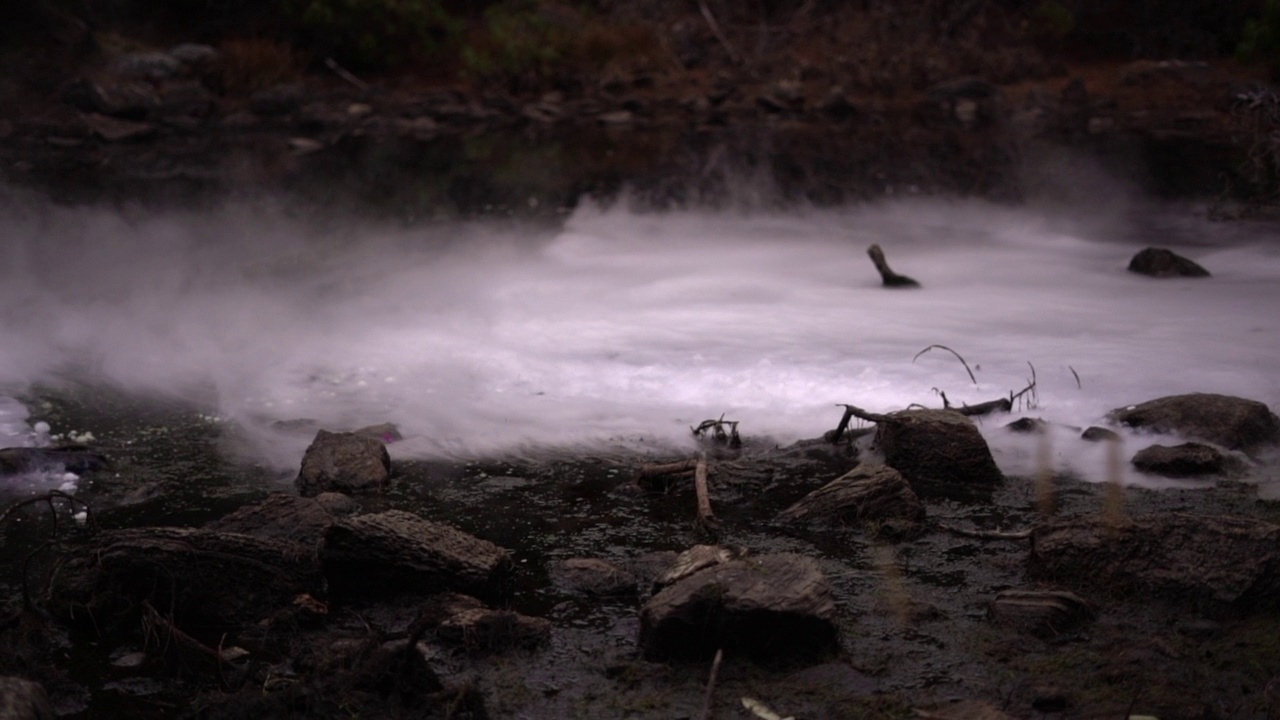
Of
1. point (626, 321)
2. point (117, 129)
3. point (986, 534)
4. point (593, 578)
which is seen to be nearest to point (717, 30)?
point (117, 129)

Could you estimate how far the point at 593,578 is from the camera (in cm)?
390

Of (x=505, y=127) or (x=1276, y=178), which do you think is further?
(x=505, y=127)

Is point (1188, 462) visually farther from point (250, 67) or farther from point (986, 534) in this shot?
point (250, 67)

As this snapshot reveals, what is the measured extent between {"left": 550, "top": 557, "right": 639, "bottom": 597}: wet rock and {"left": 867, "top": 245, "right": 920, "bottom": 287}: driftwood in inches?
200

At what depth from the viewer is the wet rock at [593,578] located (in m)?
3.85

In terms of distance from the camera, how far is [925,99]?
19859mm

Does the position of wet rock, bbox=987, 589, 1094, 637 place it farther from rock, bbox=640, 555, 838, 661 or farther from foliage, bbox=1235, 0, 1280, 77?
foliage, bbox=1235, 0, 1280, 77

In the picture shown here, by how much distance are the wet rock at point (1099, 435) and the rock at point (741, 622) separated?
223 cm

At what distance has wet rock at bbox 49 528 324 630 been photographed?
3.68 meters

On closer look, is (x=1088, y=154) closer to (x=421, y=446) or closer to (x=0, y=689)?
(x=421, y=446)

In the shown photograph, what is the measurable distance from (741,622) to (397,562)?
1.06 metres

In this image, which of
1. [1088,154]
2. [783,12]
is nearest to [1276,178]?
[1088,154]

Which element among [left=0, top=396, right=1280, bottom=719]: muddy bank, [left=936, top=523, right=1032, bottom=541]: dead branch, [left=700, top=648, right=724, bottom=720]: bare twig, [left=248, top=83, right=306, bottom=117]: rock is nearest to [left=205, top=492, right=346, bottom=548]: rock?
[left=0, top=396, right=1280, bottom=719]: muddy bank

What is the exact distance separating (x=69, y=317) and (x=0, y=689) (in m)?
4.89
